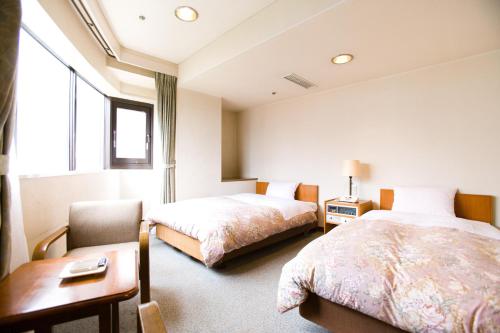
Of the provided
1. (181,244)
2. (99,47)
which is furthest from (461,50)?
(99,47)

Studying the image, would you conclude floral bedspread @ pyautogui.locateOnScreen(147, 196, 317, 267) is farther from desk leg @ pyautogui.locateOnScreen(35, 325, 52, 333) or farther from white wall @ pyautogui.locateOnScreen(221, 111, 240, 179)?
white wall @ pyautogui.locateOnScreen(221, 111, 240, 179)

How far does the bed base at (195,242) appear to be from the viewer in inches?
94.7

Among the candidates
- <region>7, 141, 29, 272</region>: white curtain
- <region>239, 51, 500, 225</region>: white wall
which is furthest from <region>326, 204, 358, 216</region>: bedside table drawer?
<region>7, 141, 29, 272</region>: white curtain

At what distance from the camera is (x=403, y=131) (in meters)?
3.01

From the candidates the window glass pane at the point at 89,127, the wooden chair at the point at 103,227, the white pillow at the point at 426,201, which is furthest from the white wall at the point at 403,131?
the window glass pane at the point at 89,127

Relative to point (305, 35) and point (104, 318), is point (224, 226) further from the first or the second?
point (305, 35)

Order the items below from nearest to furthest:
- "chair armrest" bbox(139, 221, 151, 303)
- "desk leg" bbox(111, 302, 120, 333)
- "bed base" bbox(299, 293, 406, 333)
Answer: "desk leg" bbox(111, 302, 120, 333), "bed base" bbox(299, 293, 406, 333), "chair armrest" bbox(139, 221, 151, 303)

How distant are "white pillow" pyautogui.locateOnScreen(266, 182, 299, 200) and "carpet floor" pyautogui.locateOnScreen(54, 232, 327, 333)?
51.5 inches

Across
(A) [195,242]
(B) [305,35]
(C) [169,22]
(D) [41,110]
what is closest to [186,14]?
(C) [169,22]

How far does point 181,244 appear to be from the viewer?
2.63m

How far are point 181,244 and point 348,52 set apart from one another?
297cm

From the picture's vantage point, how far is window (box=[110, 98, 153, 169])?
11.9ft

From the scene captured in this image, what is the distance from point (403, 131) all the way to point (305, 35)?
1.99 meters

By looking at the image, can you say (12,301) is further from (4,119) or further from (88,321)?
(88,321)
